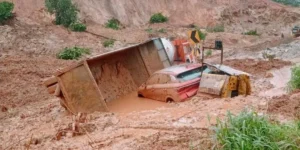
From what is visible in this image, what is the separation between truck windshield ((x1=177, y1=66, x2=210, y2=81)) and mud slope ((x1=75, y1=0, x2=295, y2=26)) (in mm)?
18614

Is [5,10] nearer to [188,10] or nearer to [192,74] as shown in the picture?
[192,74]

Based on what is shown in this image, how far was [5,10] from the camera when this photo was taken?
2239 cm

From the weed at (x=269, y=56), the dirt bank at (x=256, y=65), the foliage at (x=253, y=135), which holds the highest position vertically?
the foliage at (x=253, y=135)

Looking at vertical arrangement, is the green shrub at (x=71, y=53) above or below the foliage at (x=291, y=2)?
above

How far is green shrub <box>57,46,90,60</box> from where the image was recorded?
20.7m

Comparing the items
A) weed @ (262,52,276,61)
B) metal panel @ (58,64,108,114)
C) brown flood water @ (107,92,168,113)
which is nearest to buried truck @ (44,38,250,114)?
metal panel @ (58,64,108,114)

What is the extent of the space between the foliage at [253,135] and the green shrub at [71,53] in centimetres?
1597

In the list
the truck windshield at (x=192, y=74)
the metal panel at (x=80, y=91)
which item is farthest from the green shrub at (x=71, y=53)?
the truck windshield at (x=192, y=74)

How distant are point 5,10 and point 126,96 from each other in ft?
39.6

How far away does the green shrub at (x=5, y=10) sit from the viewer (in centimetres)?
2220

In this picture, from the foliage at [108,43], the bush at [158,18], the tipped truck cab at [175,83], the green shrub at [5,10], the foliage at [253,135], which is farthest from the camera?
the bush at [158,18]

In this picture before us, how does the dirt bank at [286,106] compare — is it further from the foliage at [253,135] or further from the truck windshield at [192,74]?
the truck windshield at [192,74]

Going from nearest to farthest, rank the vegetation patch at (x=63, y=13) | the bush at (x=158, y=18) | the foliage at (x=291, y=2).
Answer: the vegetation patch at (x=63, y=13) → the bush at (x=158, y=18) → the foliage at (x=291, y=2)

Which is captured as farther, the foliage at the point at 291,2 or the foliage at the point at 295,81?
the foliage at the point at 291,2
